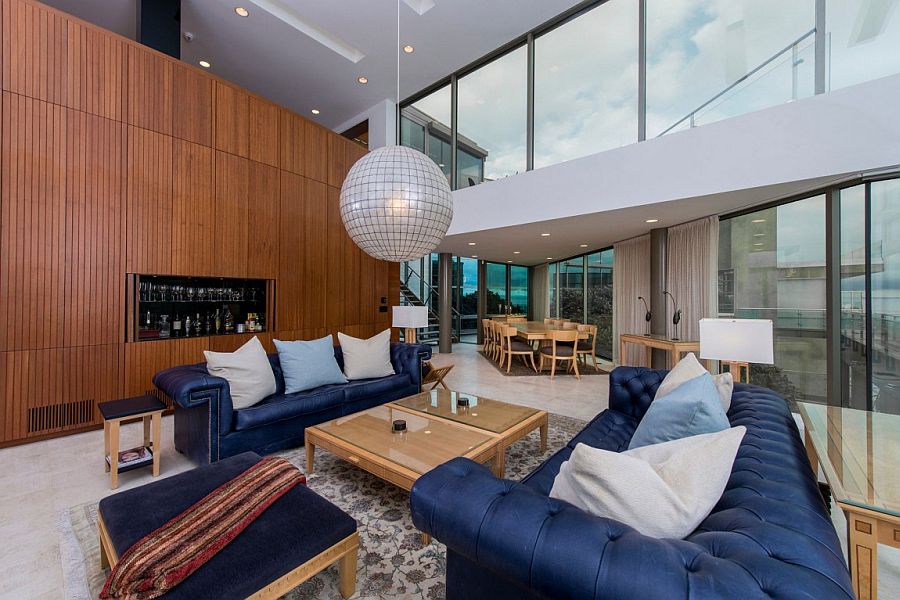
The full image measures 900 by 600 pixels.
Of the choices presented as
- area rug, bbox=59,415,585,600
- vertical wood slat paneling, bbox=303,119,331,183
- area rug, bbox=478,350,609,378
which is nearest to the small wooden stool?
area rug, bbox=59,415,585,600

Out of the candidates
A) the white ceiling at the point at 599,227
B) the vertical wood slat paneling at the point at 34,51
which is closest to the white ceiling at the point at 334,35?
the vertical wood slat paneling at the point at 34,51

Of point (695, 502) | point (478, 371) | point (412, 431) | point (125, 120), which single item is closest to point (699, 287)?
point (478, 371)

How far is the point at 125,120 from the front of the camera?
151 inches

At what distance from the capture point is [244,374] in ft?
10.1

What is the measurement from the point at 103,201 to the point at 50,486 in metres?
2.68

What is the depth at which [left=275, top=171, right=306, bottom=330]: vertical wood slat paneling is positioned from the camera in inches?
205

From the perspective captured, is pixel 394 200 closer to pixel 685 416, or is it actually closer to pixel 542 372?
pixel 685 416

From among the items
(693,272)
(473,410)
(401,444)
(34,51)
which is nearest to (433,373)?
(473,410)

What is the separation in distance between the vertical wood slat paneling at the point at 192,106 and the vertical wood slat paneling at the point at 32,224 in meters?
1.01

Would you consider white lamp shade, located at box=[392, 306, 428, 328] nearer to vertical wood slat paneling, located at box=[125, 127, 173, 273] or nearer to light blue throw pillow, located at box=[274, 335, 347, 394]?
light blue throw pillow, located at box=[274, 335, 347, 394]

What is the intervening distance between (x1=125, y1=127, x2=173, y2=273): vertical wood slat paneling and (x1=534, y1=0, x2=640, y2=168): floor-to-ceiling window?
493 cm

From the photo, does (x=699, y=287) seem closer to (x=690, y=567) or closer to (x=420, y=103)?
(x=690, y=567)

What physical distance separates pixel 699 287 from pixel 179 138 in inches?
281

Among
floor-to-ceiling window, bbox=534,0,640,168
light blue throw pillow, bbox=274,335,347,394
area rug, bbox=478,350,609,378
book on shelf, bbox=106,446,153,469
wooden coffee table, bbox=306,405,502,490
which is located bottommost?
area rug, bbox=478,350,609,378
